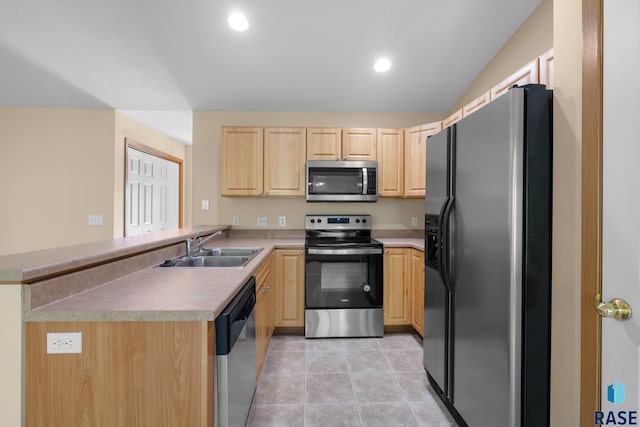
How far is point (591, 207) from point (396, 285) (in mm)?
2154

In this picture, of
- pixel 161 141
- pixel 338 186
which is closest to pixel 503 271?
pixel 338 186

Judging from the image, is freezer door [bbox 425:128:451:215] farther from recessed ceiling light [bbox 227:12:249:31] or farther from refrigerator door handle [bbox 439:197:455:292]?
recessed ceiling light [bbox 227:12:249:31]

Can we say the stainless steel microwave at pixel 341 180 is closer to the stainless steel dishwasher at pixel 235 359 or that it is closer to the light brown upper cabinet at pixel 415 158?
the light brown upper cabinet at pixel 415 158

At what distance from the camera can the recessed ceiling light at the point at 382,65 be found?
2968 mm

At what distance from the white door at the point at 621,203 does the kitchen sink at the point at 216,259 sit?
1715 mm

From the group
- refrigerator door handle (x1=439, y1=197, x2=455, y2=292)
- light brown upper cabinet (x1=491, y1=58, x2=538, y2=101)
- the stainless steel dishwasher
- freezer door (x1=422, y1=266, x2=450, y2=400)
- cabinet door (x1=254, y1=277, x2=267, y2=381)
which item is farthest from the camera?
cabinet door (x1=254, y1=277, x2=267, y2=381)

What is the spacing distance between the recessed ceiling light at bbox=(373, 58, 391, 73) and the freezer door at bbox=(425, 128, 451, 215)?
131 centimetres

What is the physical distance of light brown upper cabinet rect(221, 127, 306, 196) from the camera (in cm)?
326

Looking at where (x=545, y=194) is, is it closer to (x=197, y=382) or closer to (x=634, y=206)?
(x=634, y=206)

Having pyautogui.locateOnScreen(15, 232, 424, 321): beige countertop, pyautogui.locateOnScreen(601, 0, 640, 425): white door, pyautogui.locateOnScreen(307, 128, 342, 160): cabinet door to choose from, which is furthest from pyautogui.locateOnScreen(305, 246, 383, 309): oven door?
pyautogui.locateOnScreen(601, 0, 640, 425): white door

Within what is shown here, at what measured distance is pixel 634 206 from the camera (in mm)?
897

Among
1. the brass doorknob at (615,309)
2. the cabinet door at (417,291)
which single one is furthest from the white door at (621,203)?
the cabinet door at (417,291)

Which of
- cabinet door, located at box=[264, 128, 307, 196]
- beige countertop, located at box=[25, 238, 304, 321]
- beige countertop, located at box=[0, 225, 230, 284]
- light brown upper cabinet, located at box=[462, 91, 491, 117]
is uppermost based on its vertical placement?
light brown upper cabinet, located at box=[462, 91, 491, 117]

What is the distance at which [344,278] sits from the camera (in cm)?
297
